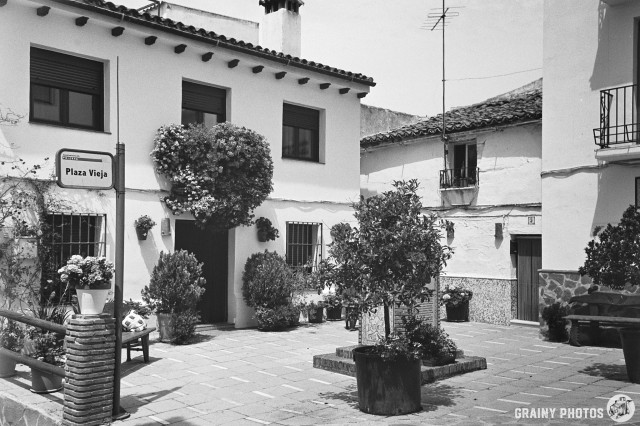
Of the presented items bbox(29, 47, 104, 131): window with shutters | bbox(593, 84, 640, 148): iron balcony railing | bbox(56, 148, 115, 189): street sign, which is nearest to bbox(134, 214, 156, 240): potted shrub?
bbox(29, 47, 104, 131): window with shutters

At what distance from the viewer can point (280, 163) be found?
14.3 m

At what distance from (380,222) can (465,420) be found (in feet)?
7.36

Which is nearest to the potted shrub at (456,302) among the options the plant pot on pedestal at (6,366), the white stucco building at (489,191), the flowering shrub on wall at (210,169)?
the white stucco building at (489,191)

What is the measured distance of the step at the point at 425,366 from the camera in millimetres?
8578

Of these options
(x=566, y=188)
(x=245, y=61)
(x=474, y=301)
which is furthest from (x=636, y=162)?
(x=245, y=61)

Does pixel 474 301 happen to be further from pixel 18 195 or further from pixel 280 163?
pixel 18 195

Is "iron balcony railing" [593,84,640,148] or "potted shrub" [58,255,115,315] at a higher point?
"iron balcony railing" [593,84,640,148]

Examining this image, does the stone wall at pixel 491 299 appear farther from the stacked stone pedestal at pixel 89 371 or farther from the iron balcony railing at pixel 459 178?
the stacked stone pedestal at pixel 89 371

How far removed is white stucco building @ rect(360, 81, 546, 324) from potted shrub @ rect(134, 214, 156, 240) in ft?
26.5

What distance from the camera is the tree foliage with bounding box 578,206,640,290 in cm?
800

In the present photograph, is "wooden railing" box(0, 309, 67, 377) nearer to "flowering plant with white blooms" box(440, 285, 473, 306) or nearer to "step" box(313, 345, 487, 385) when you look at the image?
"step" box(313, 345, 487, 385)

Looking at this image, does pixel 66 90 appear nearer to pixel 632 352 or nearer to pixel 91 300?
pixel 91 300

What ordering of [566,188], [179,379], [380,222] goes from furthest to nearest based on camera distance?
[566,188] → [179,379] → [380,222]

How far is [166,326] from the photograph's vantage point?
11.3 metres
